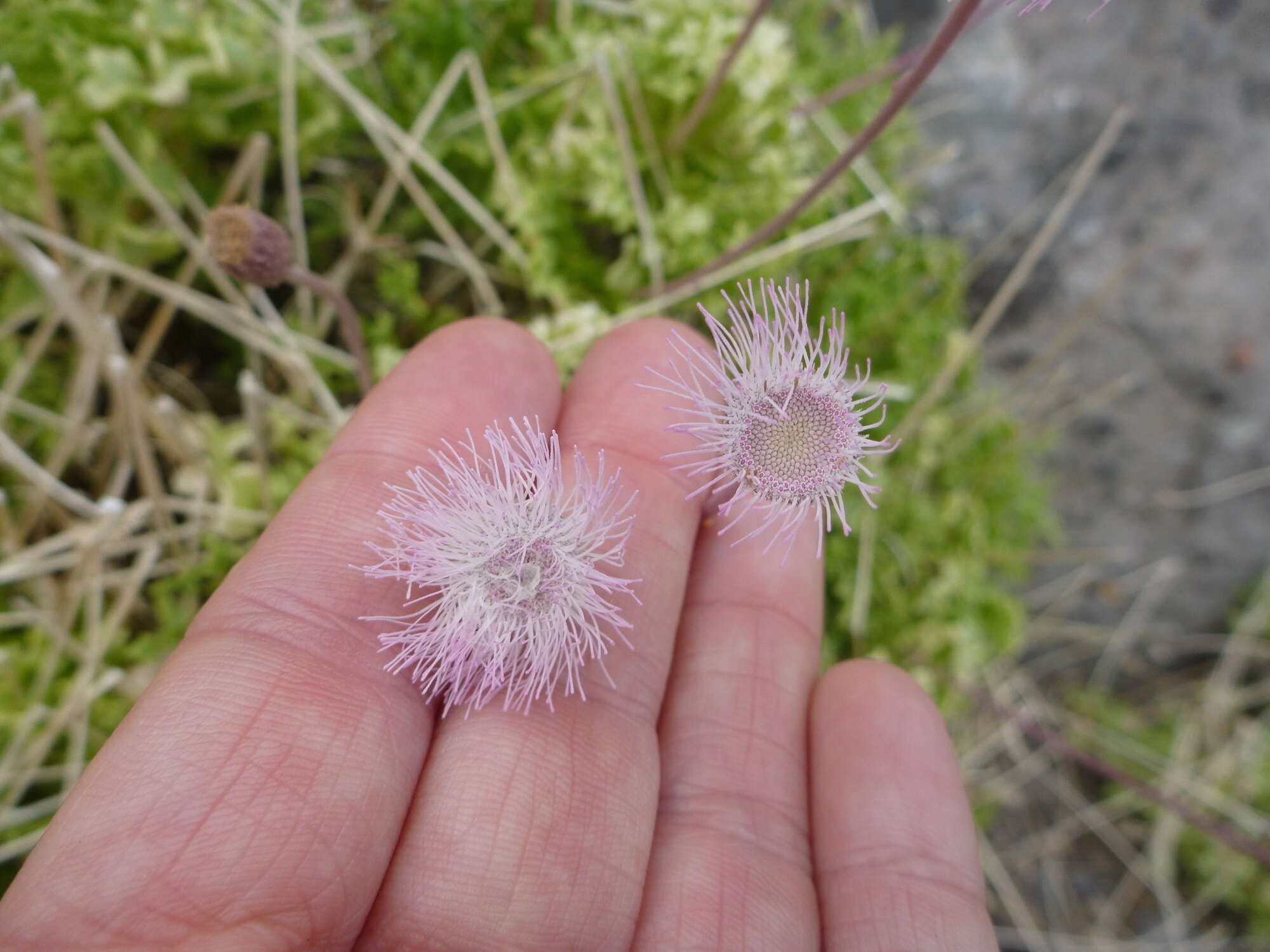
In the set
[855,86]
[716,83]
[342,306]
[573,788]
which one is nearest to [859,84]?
[855,86]

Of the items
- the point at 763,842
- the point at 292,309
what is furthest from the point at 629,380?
the point at 292,309

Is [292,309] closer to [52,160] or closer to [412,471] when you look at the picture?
[52,160]

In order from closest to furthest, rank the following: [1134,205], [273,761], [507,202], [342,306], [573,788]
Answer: [273,761]
[573,788]
[342,306]
[507,202]
[1134,205]

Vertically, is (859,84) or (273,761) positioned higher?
(859,84)

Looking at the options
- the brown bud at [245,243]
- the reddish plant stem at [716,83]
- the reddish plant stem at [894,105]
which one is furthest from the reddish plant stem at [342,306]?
the reddish plant stem at [716,83]

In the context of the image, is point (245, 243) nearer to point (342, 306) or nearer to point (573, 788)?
point (342, 306)

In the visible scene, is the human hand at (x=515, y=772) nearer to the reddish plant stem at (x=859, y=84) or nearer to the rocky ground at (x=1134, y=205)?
the reddish plant stem at (x=859, y=84)
